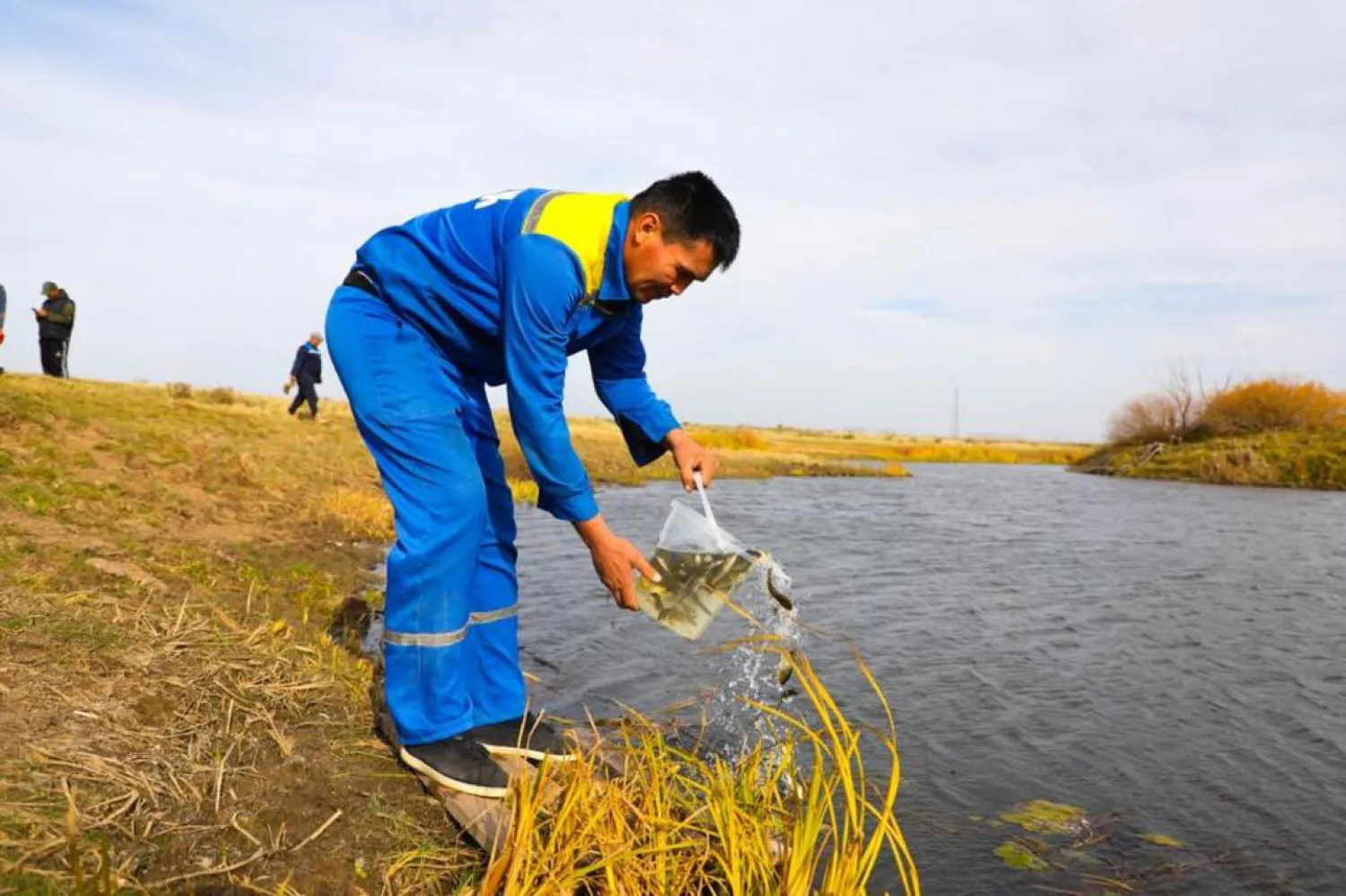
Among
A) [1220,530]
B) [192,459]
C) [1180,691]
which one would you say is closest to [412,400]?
[1180,691]

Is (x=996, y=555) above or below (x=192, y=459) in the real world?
below

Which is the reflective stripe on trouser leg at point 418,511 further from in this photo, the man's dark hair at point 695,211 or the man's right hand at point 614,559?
the man's dark hair at point 695,211

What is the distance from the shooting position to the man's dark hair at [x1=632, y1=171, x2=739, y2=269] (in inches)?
119

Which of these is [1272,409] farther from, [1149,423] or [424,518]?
[424,518]

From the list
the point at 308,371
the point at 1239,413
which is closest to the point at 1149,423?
the point at 1239,413

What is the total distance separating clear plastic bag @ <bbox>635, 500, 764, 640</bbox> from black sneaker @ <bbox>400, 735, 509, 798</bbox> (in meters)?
0.80

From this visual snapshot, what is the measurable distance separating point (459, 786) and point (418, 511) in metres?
0.96

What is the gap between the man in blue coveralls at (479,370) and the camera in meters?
3.03

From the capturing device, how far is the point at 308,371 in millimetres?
18609

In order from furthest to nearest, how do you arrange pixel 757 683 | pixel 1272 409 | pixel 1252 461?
1. pixel 1272 409
2. pixel 1252 461
3. pixel 757 683

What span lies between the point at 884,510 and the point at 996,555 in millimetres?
6479

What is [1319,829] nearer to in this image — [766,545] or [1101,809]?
[1101,809]

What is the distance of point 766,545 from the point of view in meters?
12.4

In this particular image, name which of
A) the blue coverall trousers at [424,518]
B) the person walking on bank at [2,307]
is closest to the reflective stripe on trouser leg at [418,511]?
the blue coverall trousers at [424,518]
